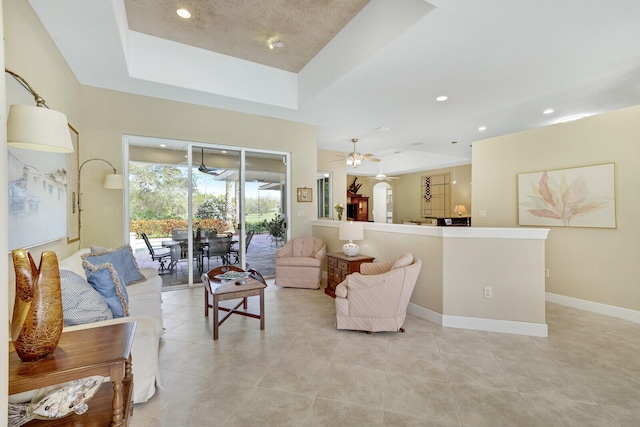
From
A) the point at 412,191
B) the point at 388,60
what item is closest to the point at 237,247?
the point at 388,60

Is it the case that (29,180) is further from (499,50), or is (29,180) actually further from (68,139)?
(499,50)

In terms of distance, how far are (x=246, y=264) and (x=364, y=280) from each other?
3.08 meters

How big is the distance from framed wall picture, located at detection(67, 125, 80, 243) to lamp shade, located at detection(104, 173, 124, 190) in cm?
Result: 32

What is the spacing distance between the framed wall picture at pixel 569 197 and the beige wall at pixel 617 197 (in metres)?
0.08

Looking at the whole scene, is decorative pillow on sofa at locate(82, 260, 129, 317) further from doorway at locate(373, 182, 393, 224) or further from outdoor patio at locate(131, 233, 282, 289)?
doorway at locate(373, 182, 393, 224)

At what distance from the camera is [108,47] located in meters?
3.02

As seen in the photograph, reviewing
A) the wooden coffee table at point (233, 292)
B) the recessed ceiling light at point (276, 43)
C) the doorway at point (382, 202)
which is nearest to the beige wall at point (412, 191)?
the doorway at point (382, 202)

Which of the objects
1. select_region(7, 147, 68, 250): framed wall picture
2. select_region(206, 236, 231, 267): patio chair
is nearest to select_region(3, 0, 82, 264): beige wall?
select_region(7, 147, 68, 250): framed wall picture

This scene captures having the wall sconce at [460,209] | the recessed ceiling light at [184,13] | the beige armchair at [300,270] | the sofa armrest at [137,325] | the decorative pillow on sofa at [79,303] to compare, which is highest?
the recessed ceiling light at [184,13]

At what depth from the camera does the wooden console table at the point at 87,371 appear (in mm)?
1185

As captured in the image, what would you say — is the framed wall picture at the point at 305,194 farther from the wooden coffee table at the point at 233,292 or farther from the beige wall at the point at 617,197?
the beige wall at the point at 617,197

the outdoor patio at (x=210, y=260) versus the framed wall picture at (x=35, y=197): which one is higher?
the framed wall picture at (x=35, y=197)

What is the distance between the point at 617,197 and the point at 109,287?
18.8 ft

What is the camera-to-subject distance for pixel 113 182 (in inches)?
151
